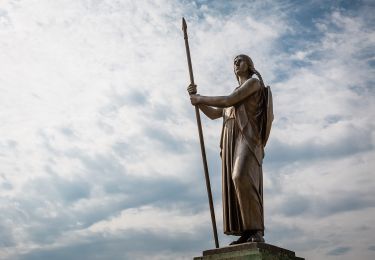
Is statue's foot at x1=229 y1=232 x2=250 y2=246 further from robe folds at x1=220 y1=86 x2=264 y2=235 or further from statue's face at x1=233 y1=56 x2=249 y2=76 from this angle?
statue's face at x1=233 y1=56 x2=249 y2=76

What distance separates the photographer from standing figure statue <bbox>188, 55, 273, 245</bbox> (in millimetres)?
8281

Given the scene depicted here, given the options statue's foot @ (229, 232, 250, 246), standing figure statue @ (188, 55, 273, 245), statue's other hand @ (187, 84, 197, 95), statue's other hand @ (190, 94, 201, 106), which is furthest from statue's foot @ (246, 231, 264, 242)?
statue's other hand @ (187, 84, 197, 95)

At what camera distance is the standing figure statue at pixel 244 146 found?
8281mm

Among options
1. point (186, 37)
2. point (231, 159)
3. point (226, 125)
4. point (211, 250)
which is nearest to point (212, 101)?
point (226, 125)

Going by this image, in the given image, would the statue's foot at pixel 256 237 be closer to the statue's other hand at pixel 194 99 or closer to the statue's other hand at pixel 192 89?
the statue's other hand at pixel 194 99

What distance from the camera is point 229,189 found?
863 cm

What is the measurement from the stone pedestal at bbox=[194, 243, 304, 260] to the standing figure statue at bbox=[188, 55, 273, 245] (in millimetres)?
379

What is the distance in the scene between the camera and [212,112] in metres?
9.77

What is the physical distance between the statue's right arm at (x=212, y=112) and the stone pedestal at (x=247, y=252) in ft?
9.36

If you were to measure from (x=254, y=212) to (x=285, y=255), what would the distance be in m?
0.84

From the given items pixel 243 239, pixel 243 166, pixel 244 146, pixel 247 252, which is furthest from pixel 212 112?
pixel 247 252

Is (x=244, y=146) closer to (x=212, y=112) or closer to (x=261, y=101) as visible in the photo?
(x=261, y=101)

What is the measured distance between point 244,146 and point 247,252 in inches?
75.3

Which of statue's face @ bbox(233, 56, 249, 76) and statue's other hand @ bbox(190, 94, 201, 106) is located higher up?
statue's face @ bbox(233, 56, 249, 76)
